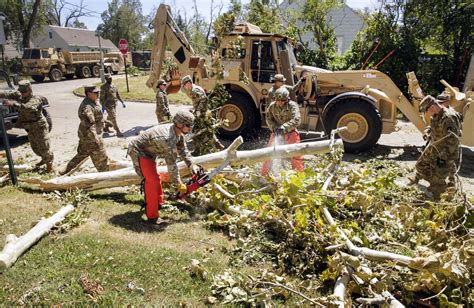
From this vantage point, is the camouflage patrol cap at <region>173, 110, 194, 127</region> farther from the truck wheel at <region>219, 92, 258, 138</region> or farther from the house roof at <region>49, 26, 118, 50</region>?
the house roof at <region>49, 26, 118, 50</region>

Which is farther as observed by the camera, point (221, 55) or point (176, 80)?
point (176, 80)

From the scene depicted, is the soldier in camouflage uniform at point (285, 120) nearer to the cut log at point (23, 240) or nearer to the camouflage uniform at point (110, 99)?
the cut log at point (23, 240)

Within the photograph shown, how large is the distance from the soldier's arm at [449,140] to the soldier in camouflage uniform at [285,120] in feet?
6.93

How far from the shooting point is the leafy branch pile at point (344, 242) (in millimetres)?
2871

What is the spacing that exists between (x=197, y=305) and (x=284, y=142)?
3.49m

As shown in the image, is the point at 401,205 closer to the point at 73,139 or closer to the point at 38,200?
the point at 38,200

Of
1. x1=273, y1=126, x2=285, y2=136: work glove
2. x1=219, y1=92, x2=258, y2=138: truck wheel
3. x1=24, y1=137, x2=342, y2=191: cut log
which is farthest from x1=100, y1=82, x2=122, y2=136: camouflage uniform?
x1=273, y1=126, x2=285, y2=136: work glove

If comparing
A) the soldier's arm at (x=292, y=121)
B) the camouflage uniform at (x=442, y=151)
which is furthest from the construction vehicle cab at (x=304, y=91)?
the camouflage uniform at (x=442, y=151)

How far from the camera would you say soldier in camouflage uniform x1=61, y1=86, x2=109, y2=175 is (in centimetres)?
576

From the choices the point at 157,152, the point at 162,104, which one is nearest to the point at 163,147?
the point at 157,152

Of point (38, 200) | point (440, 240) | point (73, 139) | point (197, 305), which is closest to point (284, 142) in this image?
point (440, 240)

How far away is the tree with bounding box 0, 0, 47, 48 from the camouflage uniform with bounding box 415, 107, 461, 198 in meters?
37.7

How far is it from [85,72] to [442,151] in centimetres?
2763

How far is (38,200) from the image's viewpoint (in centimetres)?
502
